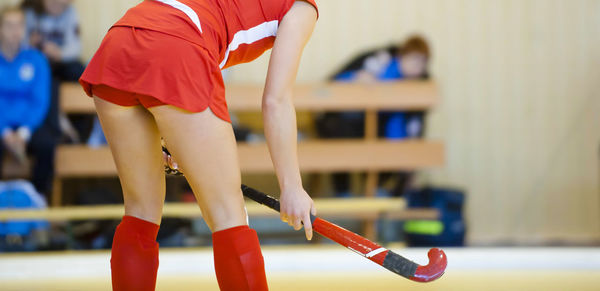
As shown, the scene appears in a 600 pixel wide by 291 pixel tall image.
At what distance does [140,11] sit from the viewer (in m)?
1.07

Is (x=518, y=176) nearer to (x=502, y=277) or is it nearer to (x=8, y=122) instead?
(x=502, y=277)

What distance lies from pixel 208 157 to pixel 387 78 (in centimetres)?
295

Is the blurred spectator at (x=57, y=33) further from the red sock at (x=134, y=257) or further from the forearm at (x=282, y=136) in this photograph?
the forearm at (x=282, y=136)

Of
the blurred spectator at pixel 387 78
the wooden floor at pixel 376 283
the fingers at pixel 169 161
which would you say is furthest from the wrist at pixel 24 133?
the fingers at pixel 169 161

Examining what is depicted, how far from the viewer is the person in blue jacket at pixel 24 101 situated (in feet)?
10.6

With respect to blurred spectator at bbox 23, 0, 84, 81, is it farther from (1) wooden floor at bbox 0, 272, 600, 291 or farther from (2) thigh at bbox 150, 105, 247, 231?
(2) thigh at bbox 150, 105, 247, 231

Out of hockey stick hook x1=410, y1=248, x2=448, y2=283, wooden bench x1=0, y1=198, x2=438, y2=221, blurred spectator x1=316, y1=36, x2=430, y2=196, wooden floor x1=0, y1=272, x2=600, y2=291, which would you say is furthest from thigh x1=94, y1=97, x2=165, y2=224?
blurred spectator x1=316, y1=36, x2=430, y2=196

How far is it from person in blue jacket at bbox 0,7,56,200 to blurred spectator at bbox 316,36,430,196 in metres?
1.61

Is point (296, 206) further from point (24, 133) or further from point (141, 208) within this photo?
point (24, 133)

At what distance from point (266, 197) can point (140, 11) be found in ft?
1.41

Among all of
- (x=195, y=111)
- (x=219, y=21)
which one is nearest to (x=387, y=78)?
(x=219, y=21)

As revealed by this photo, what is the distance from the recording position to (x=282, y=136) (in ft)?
3.49

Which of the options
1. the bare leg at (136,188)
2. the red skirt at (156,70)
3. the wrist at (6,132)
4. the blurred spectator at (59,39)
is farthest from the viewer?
the blurred spectator at (59,39)

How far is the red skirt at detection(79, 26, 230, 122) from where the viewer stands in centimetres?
99
